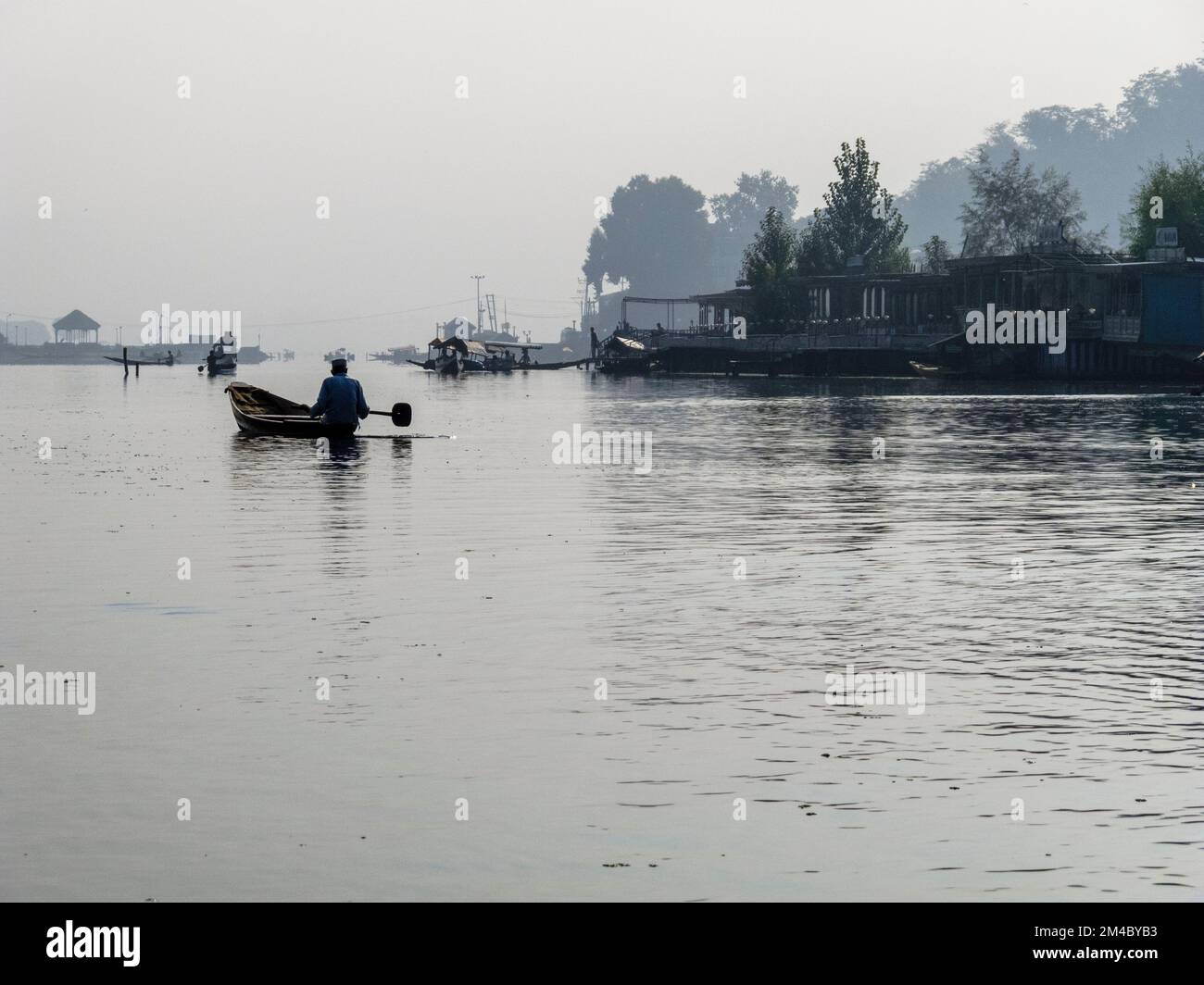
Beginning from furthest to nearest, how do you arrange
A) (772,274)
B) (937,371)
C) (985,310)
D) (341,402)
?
(772,274) < (985,310) < (937,371) < (341,402)

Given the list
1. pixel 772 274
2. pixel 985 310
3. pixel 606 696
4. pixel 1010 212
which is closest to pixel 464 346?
pixel 772 274

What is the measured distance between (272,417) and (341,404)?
5.22 meters

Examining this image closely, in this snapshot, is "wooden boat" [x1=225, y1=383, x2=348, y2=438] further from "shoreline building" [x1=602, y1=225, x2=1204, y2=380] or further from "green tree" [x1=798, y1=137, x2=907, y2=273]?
"green tree" [x1=798, y1=137, x2=907, y2=273]

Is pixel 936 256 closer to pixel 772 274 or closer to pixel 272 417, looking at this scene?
pixel 772 274

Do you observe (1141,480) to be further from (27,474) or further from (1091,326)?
(1091,326)

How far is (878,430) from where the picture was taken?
53969 mm

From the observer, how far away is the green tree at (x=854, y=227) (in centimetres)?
14050

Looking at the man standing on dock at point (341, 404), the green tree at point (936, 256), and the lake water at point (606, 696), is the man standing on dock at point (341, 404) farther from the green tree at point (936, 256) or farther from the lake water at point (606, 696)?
the green tree at point (936, 256)

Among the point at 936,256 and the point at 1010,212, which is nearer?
the point at 936,256

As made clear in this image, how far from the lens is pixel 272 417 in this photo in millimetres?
45594

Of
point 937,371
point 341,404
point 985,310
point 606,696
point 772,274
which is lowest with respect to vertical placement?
point 606,696

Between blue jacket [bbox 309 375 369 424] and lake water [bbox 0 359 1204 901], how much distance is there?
840 centimetres

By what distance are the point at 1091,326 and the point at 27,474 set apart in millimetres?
75986
